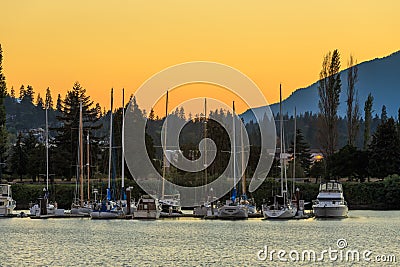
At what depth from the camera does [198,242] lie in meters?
60.8

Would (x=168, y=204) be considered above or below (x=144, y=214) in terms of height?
above

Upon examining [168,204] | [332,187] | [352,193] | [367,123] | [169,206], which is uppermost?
[367,123]

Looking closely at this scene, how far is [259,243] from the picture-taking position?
197ft

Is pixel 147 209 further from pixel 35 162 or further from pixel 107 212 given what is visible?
pixel 35 162

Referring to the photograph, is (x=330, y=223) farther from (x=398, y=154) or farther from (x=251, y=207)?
(x=398, y=154)

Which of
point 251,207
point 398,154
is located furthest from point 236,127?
point 398,154

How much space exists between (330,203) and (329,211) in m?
0.74

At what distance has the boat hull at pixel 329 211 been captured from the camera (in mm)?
83438

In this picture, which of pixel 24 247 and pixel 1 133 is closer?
pixel 24 247

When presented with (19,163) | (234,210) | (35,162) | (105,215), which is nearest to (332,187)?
(234,210)

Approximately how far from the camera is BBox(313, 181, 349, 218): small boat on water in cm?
8350

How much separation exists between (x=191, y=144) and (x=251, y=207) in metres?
25.2

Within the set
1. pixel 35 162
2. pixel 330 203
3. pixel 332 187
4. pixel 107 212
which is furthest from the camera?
pixel 35 162

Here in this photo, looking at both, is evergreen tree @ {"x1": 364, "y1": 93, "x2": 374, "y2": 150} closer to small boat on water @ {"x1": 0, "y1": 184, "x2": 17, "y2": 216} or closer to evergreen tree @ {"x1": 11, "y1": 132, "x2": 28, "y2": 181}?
evergreen tree @ {"x1": 11, "y1": 132, "x2": 28, "y2": 181}
